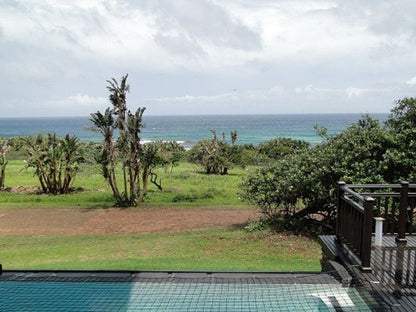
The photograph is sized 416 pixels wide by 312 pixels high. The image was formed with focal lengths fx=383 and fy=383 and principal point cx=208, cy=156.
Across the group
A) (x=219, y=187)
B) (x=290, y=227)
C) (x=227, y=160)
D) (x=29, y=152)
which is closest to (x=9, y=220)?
(x=29, y=152)

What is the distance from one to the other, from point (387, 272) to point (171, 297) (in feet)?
7.94

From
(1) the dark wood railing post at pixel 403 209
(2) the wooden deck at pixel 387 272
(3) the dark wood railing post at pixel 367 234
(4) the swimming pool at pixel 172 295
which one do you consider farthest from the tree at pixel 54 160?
(3) the dark wood railing post at pixel 367 234

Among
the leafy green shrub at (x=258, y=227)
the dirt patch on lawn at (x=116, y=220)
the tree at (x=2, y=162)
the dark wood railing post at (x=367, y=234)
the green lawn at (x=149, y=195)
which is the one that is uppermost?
the dark wood railing post at (x=367, y=234)

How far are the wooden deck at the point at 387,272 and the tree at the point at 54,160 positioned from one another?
16.5m

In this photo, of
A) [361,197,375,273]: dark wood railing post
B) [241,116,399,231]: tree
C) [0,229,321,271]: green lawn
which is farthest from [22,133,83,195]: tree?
[361,197,375,273]: dark wood railing post

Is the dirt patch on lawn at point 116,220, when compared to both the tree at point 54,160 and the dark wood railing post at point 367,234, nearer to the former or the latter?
the tree at point 54,160

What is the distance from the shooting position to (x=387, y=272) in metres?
4.23

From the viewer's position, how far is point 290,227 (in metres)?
10.2

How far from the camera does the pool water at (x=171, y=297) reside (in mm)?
4125

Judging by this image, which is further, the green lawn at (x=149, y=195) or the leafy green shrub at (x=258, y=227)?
the green lawn at (x=149, y=195)

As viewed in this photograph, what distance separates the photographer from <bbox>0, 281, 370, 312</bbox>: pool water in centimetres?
412

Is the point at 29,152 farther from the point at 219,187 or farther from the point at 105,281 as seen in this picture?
the point at 105,281

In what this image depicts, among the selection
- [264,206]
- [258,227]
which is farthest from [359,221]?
[264,206]

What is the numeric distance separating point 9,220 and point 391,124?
12.1m
